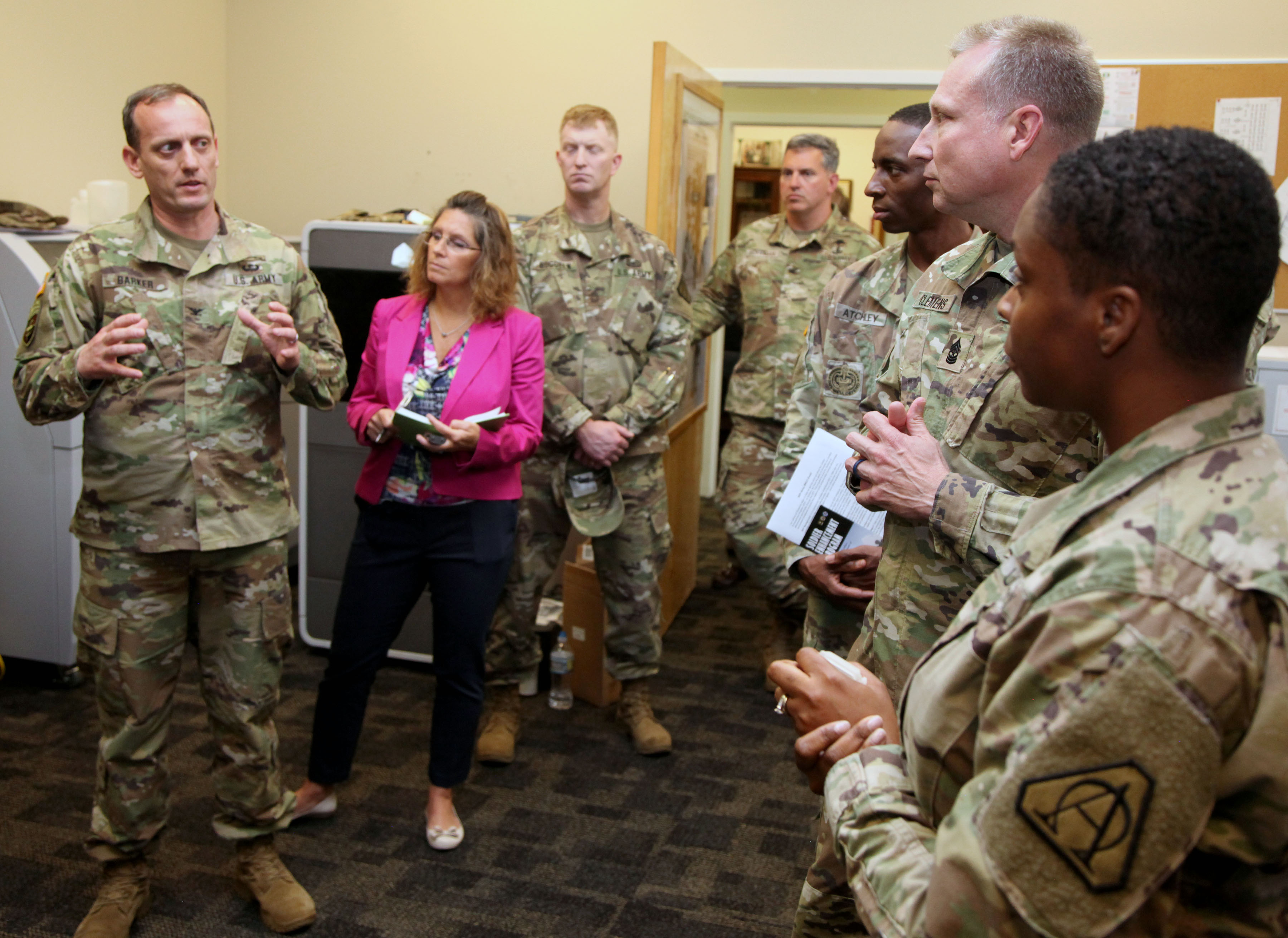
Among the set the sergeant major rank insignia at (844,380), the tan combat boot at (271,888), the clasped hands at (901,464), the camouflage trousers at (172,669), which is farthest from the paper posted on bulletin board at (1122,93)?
the tan combat boot at (271,888)

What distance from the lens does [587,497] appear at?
9.95ft

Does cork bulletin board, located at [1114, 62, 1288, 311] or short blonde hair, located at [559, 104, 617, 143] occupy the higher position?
cork bulletin board, located at [1114, 62, 1288, 311]

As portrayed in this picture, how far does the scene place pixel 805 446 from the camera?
2.07m

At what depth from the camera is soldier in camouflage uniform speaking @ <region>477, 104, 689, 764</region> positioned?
3.01 meters

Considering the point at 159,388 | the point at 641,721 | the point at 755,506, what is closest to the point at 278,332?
the point at 159,388

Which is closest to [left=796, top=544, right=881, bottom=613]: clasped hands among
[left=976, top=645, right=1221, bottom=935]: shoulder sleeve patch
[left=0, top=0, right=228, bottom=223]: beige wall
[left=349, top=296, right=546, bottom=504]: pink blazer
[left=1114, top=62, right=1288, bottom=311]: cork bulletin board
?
[left=349, top=296, right=546, bottom=504]: pink blazer

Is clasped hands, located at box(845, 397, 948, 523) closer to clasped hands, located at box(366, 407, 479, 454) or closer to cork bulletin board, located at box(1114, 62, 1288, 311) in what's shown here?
clasped hands, located at box(366, 407, 479, 454)

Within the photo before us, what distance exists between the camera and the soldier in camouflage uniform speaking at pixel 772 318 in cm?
366

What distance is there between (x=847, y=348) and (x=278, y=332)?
1136 mm

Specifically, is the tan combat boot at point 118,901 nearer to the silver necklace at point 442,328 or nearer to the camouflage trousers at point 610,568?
the camouflage trousers at point 610,568

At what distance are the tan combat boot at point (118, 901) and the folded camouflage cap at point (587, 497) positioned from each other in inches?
54.5

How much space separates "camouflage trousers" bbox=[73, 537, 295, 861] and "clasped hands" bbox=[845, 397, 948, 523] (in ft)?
4.28

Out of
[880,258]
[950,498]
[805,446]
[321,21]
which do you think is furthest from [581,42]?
[950,498]

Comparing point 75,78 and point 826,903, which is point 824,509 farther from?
point 75,78
